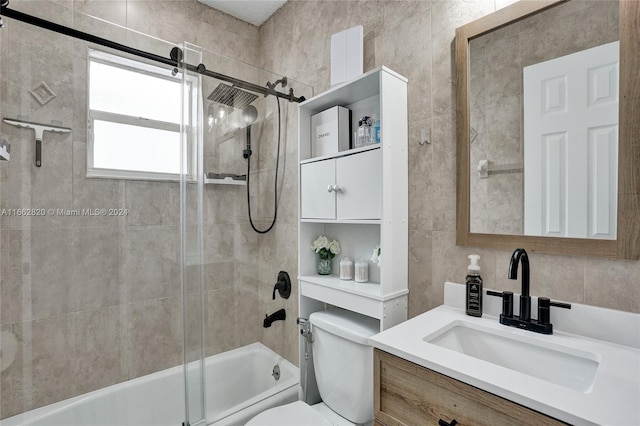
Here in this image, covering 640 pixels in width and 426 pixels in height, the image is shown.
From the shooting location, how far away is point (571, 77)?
99 centimetres

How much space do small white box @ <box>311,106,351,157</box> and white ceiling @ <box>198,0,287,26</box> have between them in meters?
1.06

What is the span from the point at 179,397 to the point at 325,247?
43.1 inches

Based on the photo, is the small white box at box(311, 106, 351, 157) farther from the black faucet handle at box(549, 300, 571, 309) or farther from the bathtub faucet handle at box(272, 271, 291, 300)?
the black faucet handle at box(549, 300, 571, 309)

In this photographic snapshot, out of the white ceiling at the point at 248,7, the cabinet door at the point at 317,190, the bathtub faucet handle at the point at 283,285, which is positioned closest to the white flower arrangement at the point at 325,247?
the cabinet door at the point at 317,190

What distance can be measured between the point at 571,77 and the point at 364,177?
29.5 inches

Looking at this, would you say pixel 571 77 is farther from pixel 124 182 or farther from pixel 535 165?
pixel 124 182

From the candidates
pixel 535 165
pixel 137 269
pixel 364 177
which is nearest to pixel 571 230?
pixel 535 165

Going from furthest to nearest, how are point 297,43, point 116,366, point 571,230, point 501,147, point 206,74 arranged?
point 297,43, point 116,366, point 206,74, point 501,147, point 571,230

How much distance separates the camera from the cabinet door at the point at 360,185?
1.29 meters

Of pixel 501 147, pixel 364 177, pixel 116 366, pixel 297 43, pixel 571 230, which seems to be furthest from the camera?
pixel 297 43

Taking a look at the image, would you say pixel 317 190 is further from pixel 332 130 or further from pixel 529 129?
pixel 529 129

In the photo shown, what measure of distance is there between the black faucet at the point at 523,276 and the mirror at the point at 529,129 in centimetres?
12

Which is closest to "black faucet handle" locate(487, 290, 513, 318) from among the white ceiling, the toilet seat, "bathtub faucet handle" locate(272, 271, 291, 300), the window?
the toilet seat

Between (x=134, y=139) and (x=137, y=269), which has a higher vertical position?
(x=134, y=139)
